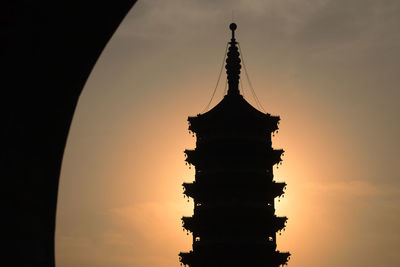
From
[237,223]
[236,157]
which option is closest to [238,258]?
[237,223]

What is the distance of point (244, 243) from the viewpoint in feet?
108

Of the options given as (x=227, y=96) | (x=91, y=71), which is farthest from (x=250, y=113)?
(x=91, y=71)

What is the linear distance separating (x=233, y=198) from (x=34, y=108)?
2681cm

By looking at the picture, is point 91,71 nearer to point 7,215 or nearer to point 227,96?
point 7,215

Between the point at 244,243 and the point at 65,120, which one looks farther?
the point at 244,243

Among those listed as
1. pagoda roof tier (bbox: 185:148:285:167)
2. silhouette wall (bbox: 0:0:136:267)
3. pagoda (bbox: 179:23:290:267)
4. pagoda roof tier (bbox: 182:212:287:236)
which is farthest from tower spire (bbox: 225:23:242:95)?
silhouette wall (bbox: 0:0:136:267)

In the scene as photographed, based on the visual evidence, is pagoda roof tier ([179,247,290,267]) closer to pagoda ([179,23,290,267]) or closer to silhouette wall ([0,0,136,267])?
pagoda ([179,23,290,267])

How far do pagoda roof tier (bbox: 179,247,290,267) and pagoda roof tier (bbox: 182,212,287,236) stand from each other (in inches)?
45.4

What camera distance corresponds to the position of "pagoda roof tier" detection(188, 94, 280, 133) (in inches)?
1393

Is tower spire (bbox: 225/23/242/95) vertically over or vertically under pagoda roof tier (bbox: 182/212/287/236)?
over

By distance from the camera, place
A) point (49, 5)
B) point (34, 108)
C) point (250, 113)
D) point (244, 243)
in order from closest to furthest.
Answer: point (49, 5) < point (34, 108) < point (244, 243) < point (250, 113)

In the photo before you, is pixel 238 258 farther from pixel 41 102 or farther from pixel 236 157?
pixel 41 102

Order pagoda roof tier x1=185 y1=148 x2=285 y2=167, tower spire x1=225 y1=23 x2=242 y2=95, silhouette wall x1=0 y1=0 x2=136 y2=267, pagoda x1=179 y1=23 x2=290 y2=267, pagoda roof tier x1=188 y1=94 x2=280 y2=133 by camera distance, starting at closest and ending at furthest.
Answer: silhouette wall x1=0 y1=0 x2=136 y2=267, pagoda x1=179 y1=23 x2=290 y2=267, pagoda roof tier x1=185 y1=148 x2=285 y2=167, pagoda roof tier x1=188 y1=94 x2=280 y2=133, tower spire x1=225 y1=23 x2=242 y2=95

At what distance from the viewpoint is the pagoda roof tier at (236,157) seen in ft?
114
